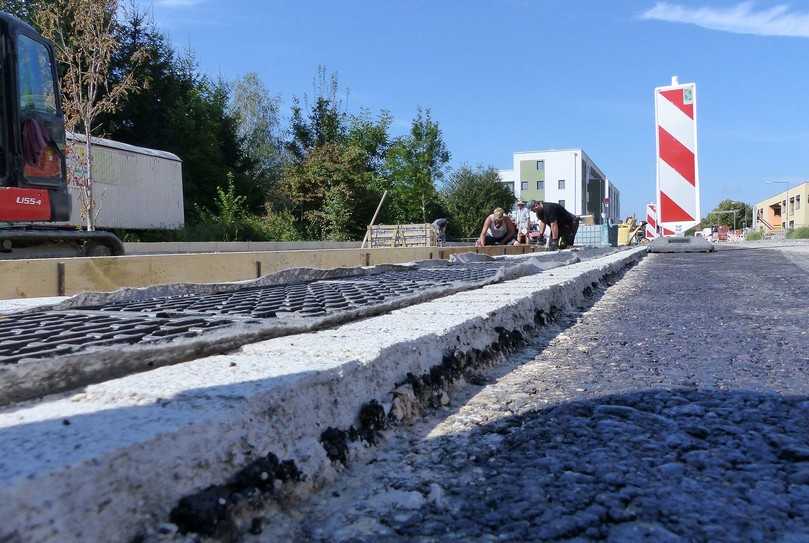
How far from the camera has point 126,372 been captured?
162cm

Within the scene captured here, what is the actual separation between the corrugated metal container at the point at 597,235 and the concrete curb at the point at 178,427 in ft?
79.9

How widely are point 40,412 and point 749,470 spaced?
1.62m

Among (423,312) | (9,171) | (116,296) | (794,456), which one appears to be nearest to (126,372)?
(423,312)

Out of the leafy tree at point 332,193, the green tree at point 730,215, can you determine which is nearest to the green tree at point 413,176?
the leafy tree at point 332,193

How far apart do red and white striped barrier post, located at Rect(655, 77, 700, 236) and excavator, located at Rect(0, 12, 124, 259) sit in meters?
9.56

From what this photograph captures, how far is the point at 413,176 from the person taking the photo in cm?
3859

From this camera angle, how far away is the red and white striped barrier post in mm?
10805

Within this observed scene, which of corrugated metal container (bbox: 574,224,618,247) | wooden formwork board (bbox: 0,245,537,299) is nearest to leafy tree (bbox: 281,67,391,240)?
corrugated metal container (bbox: 574,224,618,247)

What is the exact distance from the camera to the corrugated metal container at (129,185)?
16025 mm

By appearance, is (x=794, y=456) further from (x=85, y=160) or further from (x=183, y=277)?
(x=85, y=160)

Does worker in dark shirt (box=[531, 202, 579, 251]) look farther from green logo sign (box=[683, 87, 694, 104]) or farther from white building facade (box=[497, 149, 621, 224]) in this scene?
white building facade (box=[497, 149, 621, 224])

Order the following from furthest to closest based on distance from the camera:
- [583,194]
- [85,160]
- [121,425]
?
[583,194] → [85,160] → [121,425]

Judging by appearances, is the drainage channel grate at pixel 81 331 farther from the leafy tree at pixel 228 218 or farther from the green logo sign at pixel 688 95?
the leafy tree at pixel 228 218

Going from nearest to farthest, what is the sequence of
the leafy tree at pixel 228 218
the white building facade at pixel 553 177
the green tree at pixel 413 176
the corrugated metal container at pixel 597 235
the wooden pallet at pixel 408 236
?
the wooden pallet at pixel 408 236
the leafy tree at pixel 228 218
the corrugated metal container at pixel 597 235
the green tree at pixel 413 176
the white building facade at pixel 553 177
